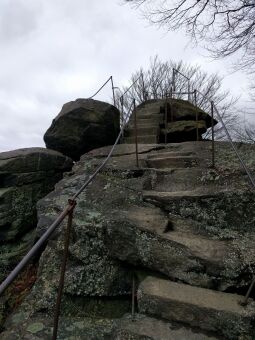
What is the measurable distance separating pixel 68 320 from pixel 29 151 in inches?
196

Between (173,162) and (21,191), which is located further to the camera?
(21,191)

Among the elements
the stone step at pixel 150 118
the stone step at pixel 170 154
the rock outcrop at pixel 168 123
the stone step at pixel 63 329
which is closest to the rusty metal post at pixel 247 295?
the stone step at pixel 63 329

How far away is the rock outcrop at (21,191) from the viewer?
6.88m

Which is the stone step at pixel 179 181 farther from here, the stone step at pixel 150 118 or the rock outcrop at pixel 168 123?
the stone step at pixel 150 118

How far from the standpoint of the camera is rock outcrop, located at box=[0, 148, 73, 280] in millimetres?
6879

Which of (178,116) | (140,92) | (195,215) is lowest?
(195,215)

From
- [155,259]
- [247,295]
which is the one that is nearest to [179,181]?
[155,259]

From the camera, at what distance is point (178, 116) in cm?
1041

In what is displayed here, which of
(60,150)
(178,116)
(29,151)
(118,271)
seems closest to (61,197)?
(118,271)

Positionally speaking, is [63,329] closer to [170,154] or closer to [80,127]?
[170,154]

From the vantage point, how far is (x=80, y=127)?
871cm

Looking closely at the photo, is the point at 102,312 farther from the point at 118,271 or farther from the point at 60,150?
the point at 60,150

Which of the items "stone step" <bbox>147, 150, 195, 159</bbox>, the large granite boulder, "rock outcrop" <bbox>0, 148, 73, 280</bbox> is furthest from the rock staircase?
the large granite boulder

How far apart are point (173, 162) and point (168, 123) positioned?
3.75m
